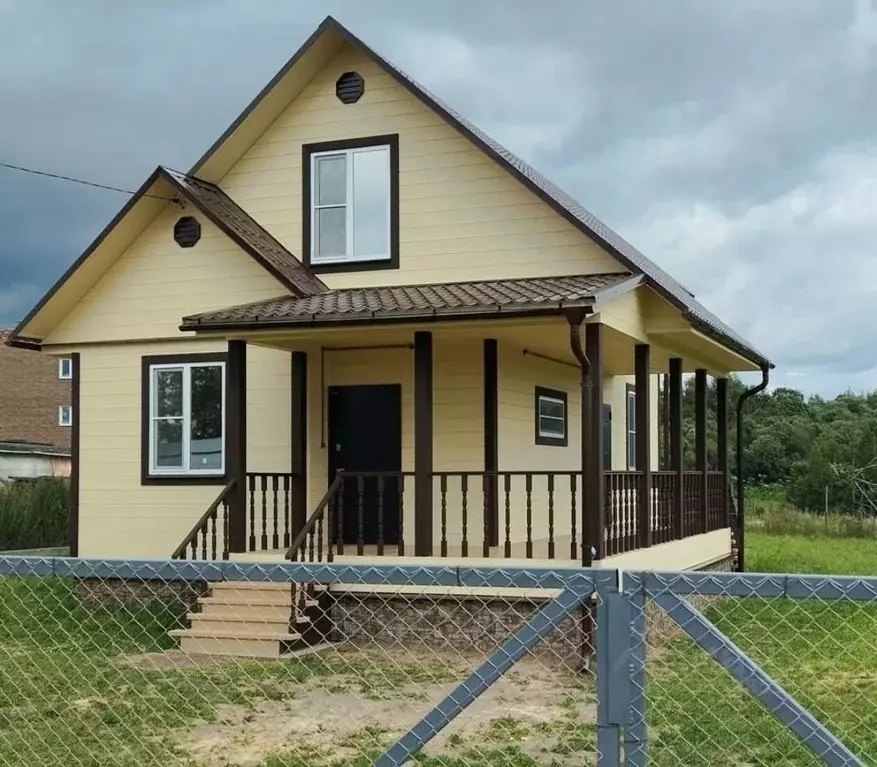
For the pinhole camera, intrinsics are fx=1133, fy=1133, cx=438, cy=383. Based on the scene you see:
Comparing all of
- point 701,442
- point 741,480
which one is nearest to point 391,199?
point 701,442

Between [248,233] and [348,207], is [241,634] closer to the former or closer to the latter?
[248,233]

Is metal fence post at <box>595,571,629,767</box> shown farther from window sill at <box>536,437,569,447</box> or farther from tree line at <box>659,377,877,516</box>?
tree line at <box>659,377,877,516</box>

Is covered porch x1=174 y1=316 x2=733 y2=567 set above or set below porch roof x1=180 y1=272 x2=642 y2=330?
below

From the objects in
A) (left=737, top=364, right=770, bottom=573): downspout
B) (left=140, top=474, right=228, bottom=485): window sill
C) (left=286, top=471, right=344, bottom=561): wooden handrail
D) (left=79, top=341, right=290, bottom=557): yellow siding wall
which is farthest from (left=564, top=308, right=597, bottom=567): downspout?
(left=737, top=364, right=770, bottom=573): downspout

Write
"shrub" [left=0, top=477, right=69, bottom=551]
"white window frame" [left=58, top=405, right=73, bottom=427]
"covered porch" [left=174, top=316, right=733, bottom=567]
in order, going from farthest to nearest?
"white window frame" [left=58, top=405, right=73, bottom=427], "shrub" [left=0, top=477, right=69, bottom=551], "covered porch" [left=174, top=316, right=733, bottom=567]

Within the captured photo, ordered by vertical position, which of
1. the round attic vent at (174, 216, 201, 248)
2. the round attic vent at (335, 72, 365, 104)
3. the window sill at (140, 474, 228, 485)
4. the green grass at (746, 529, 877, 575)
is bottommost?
the green grass at (746, 529, 877, 575)

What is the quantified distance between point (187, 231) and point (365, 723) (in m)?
7.37

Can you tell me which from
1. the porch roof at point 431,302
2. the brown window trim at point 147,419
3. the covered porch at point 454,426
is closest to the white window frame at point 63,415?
the brown window trim at point 147,419

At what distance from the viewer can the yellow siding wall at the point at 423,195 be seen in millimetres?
12898

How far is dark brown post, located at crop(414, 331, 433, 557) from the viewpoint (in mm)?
11375

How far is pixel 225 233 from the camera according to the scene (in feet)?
43.2

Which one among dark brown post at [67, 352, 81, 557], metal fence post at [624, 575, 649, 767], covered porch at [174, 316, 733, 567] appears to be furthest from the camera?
dark brown post at [67, 352, 81, 557]

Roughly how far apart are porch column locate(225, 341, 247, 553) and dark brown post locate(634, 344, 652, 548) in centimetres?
435

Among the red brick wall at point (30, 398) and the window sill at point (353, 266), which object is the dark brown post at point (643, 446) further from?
the red brick wall at point (30, 398)
